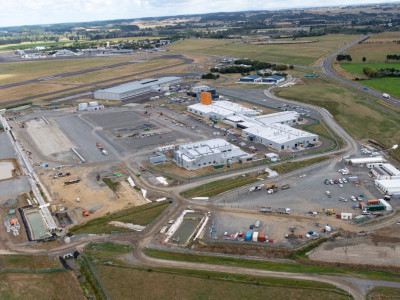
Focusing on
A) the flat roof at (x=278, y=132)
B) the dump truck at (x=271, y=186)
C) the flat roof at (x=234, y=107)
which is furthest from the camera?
the flat roof at (x=234, y=107)

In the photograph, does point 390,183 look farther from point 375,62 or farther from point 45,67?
point 45,67

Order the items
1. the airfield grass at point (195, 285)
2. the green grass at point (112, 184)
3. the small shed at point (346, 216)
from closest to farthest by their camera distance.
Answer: the airfield grass at point (195, 285), the small shed at point (346, 216), the green grass at point (112, 184)

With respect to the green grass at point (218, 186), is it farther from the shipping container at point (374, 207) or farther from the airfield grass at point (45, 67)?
the airfield grass at point (45, 67)

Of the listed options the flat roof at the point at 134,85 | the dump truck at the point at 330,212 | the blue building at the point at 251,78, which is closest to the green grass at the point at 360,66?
the blue building at the point at 251,78

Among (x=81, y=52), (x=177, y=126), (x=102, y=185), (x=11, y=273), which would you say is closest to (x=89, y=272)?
(x=11, y=273)

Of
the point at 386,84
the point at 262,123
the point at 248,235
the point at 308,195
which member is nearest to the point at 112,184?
the point at 248,235

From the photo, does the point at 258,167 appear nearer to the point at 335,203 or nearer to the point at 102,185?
the point at 335,203
